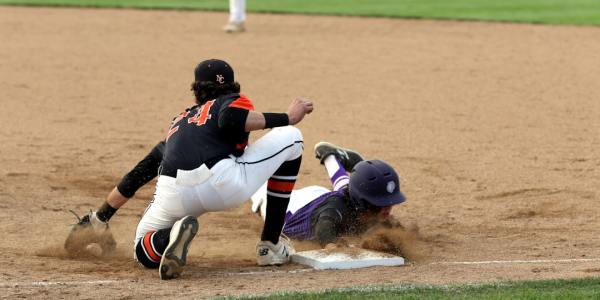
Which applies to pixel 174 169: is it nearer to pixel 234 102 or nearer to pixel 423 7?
pixel 234 102

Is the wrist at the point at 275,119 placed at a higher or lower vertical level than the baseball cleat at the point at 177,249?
higher

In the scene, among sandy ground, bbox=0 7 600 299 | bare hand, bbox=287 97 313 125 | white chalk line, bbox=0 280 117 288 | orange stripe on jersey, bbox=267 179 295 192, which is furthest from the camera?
orange stripe on jersey, bbox=267 179 295 192

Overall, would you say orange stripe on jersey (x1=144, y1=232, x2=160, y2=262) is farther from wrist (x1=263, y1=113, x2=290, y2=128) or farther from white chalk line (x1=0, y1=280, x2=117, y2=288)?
wrist (x1=263, y1=113, x2=290, y2=128)

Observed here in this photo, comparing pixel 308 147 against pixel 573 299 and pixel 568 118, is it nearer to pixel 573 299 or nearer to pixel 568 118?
pixel 568 118

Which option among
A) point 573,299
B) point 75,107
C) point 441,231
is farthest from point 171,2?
point 573,299


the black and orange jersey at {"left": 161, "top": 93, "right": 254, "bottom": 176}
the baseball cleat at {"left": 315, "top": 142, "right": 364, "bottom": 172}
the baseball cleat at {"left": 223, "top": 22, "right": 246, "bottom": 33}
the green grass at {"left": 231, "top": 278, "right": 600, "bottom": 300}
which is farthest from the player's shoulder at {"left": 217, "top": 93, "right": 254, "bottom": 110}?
the baseball cleat at {"left": 223, "top": 22, "right": 246, "bottom": 33}

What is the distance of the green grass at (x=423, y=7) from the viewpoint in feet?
55.7

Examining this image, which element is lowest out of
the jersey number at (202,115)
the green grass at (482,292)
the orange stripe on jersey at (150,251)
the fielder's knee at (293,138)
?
the green grass at (482,292)

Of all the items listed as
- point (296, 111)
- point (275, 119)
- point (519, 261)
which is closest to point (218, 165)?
point (275, 119)

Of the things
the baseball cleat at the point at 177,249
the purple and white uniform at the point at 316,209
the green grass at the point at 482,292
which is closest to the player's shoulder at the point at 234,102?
the baseball cleat at the point at 177,249

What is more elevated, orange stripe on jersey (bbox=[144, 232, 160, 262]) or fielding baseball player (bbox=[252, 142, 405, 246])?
fielding baseball player (bbox=[252, 142, 405, 246])

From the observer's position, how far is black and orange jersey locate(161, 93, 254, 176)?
563cm

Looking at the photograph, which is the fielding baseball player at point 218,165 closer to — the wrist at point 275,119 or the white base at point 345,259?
the wrist at point 275,119

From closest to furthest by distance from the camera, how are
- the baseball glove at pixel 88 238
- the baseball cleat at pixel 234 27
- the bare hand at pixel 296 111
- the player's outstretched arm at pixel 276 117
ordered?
the player's outstretched arm at pixel 276 117, the bare hand at pixel 296 111, the baseball glove at pixel 88 238, the baseball cleat at pixel 234 27
